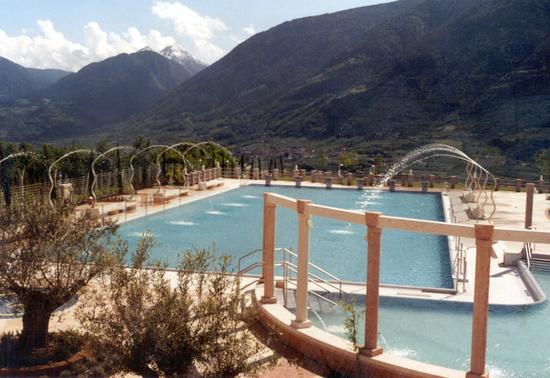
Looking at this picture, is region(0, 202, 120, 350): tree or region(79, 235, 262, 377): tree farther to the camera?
region(0, 202, 120, 350): tree

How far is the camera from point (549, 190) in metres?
29.6

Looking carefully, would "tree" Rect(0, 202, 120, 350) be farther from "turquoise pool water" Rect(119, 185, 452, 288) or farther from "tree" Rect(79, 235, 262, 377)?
"turquoise pool water" Rect(119, 185, 452, 288)

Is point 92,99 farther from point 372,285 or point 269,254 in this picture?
point 372,285

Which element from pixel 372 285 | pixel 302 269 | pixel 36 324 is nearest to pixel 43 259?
pixel 36 324

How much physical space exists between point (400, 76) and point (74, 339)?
72030 millimetres

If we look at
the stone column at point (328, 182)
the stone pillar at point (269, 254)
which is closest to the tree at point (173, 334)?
the stone pillar at point (269, 254)

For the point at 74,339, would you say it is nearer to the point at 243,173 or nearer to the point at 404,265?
the point at 404,265

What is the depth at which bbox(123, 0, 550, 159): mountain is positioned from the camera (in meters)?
58.2

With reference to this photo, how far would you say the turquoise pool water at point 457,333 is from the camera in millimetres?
7781

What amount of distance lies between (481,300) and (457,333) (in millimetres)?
3224

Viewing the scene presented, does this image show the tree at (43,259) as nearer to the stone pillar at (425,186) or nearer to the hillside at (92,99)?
the stone pillar at (425,186)

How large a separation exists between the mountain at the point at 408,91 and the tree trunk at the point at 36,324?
156ft

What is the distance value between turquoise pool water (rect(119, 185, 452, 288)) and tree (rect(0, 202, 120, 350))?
481cm

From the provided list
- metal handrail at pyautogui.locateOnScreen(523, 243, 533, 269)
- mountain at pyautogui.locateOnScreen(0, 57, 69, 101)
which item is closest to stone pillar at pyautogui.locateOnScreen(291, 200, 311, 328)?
metal handrail at pyautogui.locateOnScreen(523, 243, 533, 269)
